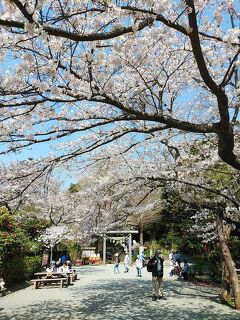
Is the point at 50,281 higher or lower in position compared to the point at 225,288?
higher

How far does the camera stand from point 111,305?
10289 mm

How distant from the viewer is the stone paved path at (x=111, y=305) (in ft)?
28.0

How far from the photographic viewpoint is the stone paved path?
336 inches

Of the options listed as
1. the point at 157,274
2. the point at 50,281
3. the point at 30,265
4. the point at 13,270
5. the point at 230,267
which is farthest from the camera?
the point at 30,265

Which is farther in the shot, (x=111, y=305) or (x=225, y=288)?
(x=225, y=288)

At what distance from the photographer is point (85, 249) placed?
34.6 metres

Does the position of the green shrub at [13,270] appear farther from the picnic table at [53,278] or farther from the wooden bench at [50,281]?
the wooden bench at [50,281]

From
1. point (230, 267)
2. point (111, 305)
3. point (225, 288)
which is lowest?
point (111, 305)

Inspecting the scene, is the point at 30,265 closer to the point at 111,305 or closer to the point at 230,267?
the point at 111,305

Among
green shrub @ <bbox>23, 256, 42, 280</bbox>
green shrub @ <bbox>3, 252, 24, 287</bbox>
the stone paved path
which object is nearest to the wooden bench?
the stone paved path

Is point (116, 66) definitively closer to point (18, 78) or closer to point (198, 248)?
point (18, 78)

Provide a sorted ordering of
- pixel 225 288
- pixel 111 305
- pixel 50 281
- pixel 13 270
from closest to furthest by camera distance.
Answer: pixel 111 305, pixel 225 288, pixel 13 270, pixel 50 281

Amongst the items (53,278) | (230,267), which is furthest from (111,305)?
(53,278)

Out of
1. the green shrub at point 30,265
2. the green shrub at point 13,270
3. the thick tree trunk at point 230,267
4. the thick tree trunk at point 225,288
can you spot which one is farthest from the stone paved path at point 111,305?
the green shrub at point 30,265
